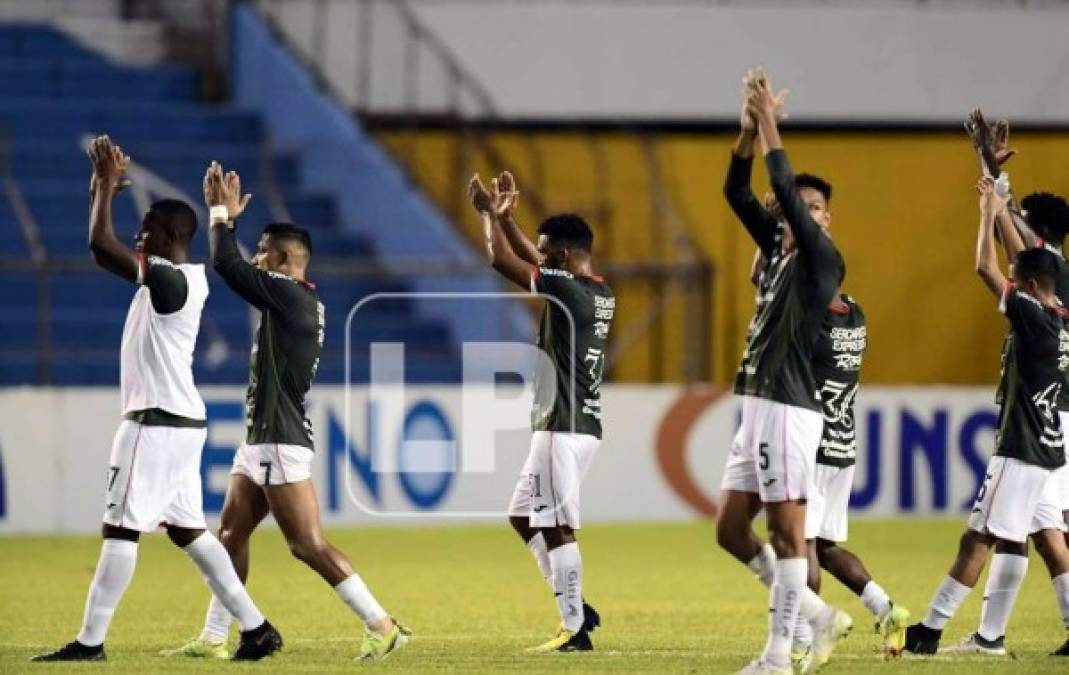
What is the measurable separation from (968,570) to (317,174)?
49.7ft

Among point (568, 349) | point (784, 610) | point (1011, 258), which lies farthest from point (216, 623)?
point (1011, 258)

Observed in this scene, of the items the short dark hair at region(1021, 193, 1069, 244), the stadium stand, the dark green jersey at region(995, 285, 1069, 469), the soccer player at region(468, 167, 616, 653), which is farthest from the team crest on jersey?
the stadium stand

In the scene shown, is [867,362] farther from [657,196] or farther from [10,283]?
[10,283]

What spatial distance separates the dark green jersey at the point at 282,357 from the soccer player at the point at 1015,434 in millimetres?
3351

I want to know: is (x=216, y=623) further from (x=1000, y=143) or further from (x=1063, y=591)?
(x=1000, y=143)

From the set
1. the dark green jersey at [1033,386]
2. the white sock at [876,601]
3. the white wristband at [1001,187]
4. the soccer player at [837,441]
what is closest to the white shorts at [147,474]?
the soccer player at [837,441]

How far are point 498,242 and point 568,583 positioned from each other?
1.85 m

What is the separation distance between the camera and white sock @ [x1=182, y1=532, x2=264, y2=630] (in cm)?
1093

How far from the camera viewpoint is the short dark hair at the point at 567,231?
12.2 meters

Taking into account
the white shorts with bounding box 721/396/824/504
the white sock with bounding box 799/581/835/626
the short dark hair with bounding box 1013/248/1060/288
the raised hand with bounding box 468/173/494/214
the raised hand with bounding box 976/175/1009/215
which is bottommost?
the white sock with bounding box 799/581/835/626

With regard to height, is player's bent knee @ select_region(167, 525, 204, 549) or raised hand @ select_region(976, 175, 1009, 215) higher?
raised hand @ select_region(976, 175, 1009, 215)

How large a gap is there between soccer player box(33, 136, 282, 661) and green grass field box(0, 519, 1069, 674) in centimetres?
33

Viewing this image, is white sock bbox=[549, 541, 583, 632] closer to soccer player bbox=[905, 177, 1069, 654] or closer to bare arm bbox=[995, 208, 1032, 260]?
soccer player bbox=[905, 177, 1069, 654]

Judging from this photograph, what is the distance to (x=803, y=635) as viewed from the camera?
10.7 m
